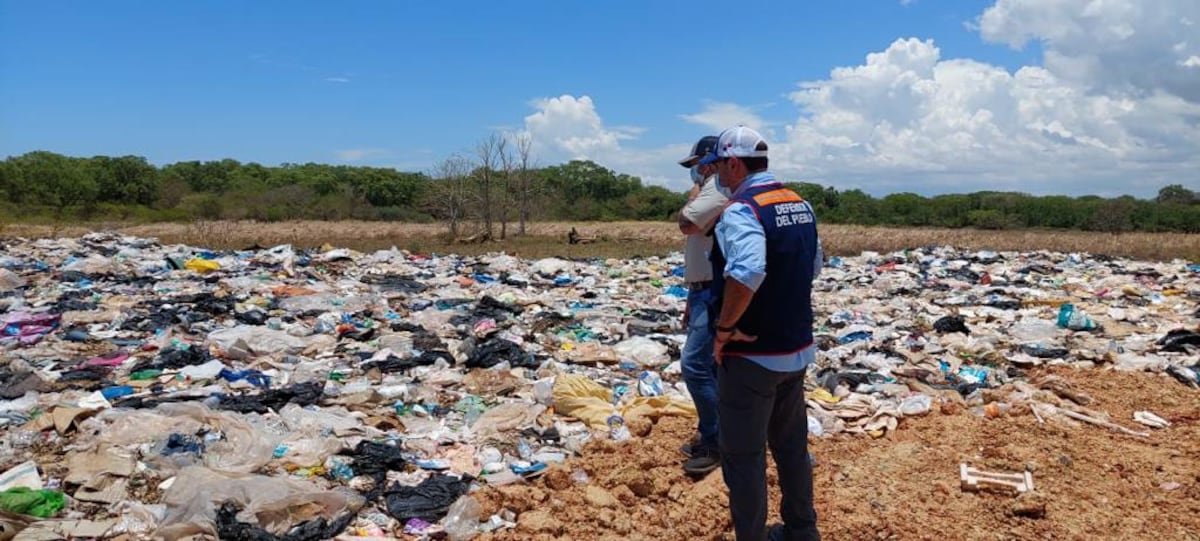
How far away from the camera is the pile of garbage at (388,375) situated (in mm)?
3322

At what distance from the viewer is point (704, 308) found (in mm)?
3367

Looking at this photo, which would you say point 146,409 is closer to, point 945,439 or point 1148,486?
point 945,439

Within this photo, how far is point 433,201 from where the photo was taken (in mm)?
25484

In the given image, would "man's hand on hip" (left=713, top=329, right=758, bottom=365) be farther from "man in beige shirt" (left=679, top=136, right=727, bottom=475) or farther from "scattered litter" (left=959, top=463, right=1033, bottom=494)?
"scattered litter" (left=959, top=463, right=1033, bottom=494)

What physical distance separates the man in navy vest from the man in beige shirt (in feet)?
1.56

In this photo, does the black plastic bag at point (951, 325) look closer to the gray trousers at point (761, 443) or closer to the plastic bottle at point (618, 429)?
the plastic bottle at point (618, 429)

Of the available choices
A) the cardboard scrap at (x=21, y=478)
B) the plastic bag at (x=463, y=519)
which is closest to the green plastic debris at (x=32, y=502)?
the cardboard scrap at (x=21, y=478)

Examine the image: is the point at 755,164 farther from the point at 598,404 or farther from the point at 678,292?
the point at 678,292

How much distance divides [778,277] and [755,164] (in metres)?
0.40

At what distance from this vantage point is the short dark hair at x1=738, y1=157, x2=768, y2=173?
2.54 metres

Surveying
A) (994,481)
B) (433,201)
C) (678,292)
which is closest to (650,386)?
(994,481)

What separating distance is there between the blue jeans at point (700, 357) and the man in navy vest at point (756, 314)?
71 centimetres

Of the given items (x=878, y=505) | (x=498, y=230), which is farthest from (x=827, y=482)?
(x=498, y=230)

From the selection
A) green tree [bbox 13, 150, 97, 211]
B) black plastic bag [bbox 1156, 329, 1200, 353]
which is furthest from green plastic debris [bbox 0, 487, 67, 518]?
green tree [bbox 13, 150, 97, 211]
